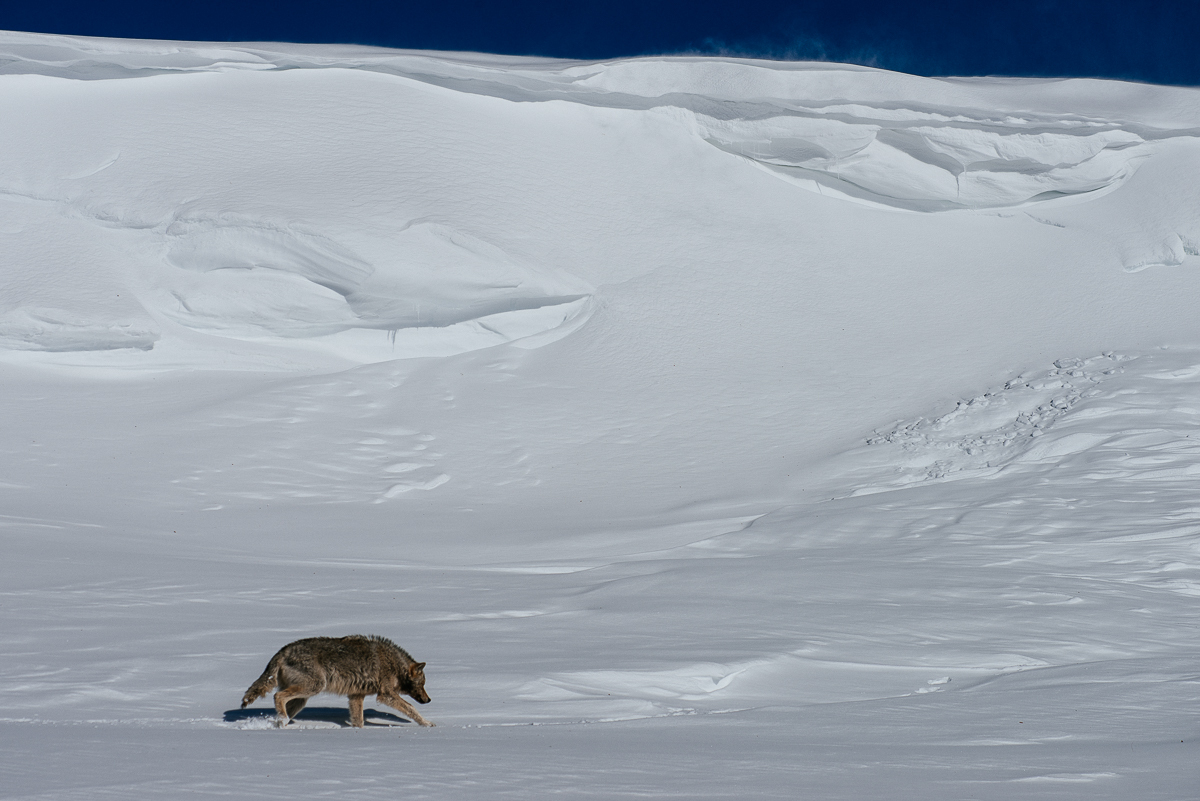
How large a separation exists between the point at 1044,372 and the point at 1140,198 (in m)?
6.41

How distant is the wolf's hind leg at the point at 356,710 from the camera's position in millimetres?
4058

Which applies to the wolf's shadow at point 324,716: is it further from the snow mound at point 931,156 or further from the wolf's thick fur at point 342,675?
the snow mound at point 931,156

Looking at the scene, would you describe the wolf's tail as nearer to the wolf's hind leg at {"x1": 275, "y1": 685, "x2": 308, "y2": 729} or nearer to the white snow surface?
the wolf's hind leg at {"x1": 275, "y1": 685, "x2": 308, "y2": 729}

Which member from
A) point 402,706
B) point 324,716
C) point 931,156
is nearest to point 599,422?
point 324,716

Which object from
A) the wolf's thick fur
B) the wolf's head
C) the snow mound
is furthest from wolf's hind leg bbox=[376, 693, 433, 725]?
the snow mound

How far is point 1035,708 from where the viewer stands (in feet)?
14.2

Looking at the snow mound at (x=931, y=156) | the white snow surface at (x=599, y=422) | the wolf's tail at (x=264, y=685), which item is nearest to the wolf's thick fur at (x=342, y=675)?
the wolf's tail at (x=264, y=685)

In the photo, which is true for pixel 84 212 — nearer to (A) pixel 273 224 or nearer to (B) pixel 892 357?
(A) pixel 273 224

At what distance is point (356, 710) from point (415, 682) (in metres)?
0.26

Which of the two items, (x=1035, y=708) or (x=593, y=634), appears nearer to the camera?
(x=1035, y=708)

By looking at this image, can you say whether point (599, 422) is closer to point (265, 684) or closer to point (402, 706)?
point (402, 706)

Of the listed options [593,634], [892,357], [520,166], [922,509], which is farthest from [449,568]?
[520,166]

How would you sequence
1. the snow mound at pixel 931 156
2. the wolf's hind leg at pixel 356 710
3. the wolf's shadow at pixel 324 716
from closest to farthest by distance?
the wolf's shadow at pixel 324 716 < the wolf's hind leg at pixel 356 710 < the snow mound at pixel 931 156

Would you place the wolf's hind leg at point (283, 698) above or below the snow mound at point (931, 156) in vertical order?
below
